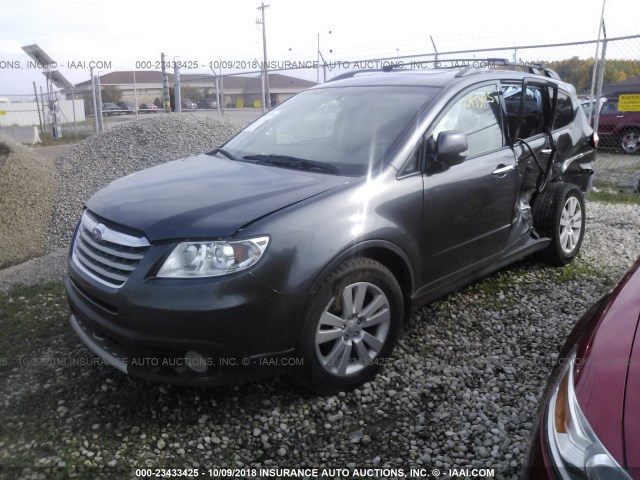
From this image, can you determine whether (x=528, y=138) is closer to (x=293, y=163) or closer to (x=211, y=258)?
(x=293, y=163)

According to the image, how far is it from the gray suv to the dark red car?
1230 mm

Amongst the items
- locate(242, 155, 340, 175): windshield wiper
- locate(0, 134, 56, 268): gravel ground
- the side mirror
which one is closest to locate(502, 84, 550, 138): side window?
the side mirror

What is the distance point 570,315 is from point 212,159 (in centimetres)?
292

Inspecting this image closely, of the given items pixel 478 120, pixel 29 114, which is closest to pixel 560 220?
pixel 478 120

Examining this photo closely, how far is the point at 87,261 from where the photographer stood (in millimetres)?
3090

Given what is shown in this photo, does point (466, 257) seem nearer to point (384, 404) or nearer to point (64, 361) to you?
point (384, 404)

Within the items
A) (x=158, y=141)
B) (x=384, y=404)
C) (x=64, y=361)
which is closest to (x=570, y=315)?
(x=384, y=404)

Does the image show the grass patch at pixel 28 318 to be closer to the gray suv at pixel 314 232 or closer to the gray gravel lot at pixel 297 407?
the gray gravel lot at pixel 297 407

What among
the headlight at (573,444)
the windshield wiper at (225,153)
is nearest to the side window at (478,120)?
the windshield wiper at (225,153)

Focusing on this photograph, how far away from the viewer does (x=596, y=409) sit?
1.67 meters

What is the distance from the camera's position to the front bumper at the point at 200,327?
261cm

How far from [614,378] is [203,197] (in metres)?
2.15

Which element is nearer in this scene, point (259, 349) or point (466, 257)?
point (259, 349)

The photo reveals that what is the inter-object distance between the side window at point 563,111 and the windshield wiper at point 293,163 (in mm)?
2640
